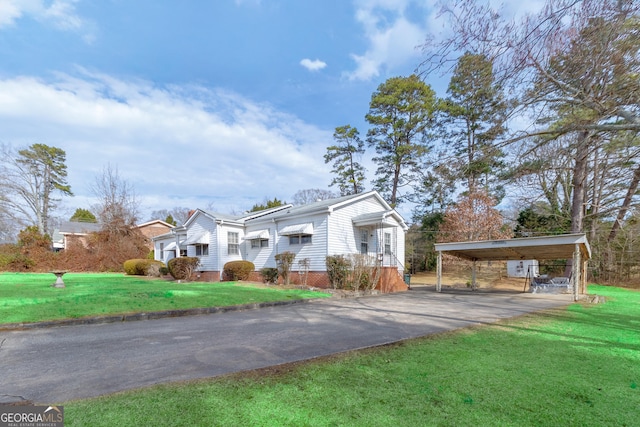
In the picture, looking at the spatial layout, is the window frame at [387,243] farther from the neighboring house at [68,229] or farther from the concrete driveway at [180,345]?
the neighboring house at [68,229]

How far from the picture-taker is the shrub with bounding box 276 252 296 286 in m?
15.3

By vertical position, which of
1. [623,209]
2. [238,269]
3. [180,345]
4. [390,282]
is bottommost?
[390,282]

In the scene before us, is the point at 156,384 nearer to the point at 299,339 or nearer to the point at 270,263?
the point at 299,339

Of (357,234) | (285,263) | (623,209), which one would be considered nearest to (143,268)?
(285,263)

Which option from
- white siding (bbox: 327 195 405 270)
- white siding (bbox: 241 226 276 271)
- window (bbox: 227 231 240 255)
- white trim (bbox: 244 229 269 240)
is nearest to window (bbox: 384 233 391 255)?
white siding (bbox: 327 195 405 270)

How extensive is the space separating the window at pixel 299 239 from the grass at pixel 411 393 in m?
11.2

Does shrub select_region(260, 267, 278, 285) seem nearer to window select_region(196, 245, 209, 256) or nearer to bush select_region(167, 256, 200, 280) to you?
bush select_region(167, 256, 200, 280)

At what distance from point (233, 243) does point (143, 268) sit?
28.8 ft

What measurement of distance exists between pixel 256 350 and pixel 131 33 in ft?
34.5

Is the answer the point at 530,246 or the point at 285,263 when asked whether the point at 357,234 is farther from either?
the point at 530,246

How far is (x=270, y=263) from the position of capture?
1753 cm

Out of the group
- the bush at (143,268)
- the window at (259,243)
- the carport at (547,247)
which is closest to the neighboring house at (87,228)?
the bush at (143,268)

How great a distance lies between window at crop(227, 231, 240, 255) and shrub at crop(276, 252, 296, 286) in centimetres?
471

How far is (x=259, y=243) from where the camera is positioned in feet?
60.6
